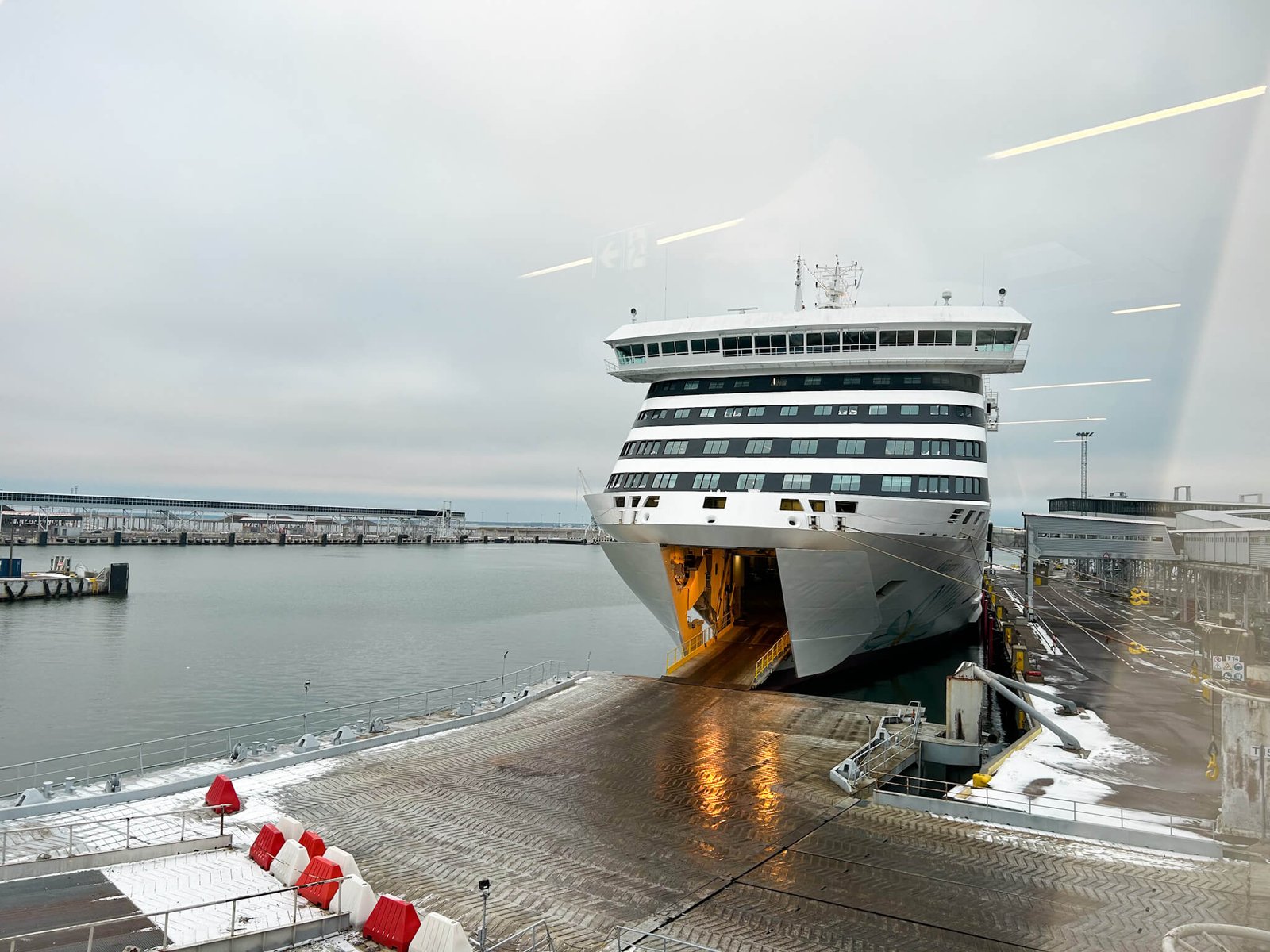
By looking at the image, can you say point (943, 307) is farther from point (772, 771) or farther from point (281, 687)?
point (281, 687)

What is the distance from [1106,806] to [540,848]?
26.7 feet

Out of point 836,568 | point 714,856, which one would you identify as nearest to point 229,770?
point 714,856

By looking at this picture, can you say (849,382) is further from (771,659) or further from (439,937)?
(439,937)

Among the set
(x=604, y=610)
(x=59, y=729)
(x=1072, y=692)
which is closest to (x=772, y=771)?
(x=1072, y=692)

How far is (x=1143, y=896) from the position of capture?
8664 millimetres

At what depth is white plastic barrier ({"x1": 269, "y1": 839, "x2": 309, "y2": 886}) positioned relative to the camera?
29.1 feet

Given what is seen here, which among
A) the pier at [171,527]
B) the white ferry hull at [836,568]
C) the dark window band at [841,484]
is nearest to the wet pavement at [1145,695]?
the white ferry hull at [836,568]

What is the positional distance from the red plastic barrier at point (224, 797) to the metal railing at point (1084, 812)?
1013 cm

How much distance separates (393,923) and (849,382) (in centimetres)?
2050

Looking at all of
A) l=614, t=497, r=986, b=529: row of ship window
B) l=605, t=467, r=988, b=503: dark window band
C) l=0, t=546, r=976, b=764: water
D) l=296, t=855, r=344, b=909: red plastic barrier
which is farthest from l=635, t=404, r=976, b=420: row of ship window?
l=296, t=855, r=344, b=909: red plastic barrier

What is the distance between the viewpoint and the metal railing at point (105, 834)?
30.4 ft

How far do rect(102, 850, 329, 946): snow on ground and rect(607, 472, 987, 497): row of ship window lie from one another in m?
15.3

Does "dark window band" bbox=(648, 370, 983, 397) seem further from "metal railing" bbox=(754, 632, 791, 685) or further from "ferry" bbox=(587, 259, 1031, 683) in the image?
"metal railing" bbox=(754, 632, 791, 685)

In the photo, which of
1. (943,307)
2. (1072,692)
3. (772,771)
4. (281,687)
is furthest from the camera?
(281,687)
